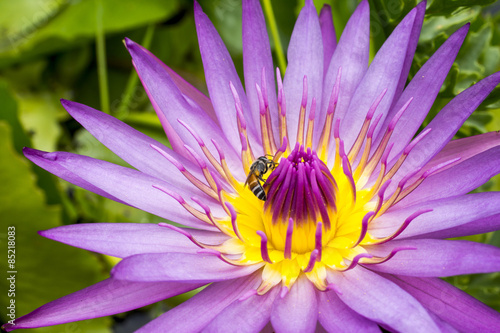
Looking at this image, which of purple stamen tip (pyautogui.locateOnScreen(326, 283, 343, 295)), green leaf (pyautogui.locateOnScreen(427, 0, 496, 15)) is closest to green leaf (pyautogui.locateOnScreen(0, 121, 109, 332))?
purple stamen tip (pyautogui.locateOnScreen(326, 283, 343, 295))

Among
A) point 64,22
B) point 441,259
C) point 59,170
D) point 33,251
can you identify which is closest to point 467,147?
point 441,259

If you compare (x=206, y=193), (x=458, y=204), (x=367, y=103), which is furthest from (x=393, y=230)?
(x=206, y=193)

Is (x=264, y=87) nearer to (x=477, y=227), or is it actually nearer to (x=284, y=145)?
(x=284, y=145)

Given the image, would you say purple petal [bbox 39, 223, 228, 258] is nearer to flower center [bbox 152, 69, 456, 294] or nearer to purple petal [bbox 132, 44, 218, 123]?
flower center [bbox 152, 69, 456, 294]

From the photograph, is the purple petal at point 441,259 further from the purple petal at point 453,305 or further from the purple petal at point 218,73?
the purple petal at point 218,73

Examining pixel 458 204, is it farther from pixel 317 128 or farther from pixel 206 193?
pixel 206 193
